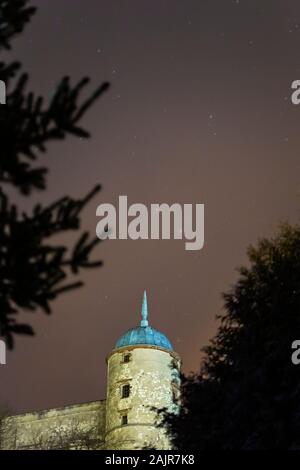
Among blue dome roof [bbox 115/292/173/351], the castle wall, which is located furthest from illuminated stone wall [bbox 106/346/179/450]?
the castle wall

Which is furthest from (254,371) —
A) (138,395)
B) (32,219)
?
(138,395)

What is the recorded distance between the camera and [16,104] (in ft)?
20.9

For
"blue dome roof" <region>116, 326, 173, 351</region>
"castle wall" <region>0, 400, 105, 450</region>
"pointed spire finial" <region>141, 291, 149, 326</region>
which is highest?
"pointed spire finial" <region>141, 291, 149, 326</region>

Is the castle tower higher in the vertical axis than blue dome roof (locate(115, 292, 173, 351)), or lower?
lower

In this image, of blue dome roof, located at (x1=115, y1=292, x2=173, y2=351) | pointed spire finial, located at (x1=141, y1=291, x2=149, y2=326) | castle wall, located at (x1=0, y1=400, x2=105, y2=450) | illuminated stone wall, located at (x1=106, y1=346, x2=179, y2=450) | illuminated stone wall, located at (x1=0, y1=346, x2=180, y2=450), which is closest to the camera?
illuminated stone wall, located at (x1=106, y1=346, x2=179, y2=450)

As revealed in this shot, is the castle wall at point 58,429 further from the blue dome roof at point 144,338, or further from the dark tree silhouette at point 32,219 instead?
the dark tree silhouette at point 32,219

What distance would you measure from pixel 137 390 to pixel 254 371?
25.6 metres

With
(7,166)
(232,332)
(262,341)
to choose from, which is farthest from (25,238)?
(232,332)

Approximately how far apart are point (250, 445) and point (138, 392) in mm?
26300

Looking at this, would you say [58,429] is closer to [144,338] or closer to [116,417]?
[116,417]

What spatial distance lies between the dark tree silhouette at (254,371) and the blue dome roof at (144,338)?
25.0 metres

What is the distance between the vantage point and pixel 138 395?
4284 cm

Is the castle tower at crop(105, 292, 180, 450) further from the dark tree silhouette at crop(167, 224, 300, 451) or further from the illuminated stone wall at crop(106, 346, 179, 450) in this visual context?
the dark tree silhouette at crop(167, 224, 300, 451)

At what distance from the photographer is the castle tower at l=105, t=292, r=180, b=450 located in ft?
138
